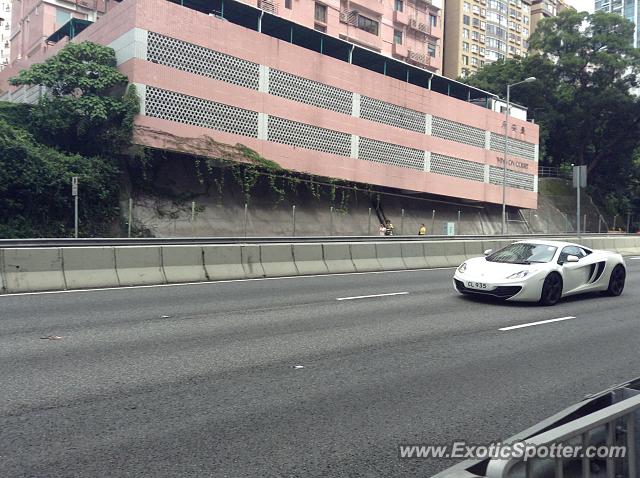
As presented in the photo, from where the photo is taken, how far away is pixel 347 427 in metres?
4.19

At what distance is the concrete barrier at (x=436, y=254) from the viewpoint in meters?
19.0

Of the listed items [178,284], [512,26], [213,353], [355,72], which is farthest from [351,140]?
[512,26]

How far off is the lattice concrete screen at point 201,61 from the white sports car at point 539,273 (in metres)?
23.9

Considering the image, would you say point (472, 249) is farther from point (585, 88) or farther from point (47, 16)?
point (47, 16)

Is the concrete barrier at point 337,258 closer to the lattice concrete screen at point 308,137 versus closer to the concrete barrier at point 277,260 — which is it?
the concrete barrier at point 277,260

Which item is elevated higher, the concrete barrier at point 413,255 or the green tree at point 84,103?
the green tree at point 84,103

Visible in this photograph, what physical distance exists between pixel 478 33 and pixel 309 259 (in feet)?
267

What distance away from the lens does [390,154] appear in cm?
4078

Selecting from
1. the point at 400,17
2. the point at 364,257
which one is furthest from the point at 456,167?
the point at 364,257

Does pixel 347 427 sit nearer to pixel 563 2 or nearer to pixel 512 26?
pixel 512 26

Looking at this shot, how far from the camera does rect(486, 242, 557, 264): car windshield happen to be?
1063 cm

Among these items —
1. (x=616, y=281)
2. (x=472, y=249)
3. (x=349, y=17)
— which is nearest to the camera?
(x=616, y=281)

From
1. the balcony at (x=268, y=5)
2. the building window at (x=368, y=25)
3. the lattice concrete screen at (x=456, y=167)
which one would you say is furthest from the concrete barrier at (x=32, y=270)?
the building window at (x=368, y=25)

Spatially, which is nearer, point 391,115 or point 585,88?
point 391,115
